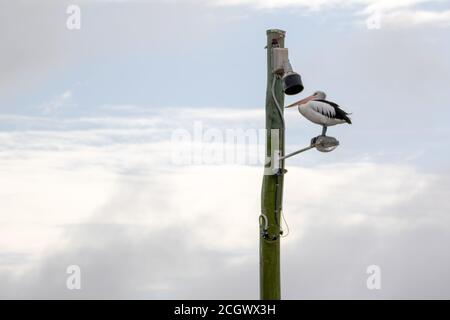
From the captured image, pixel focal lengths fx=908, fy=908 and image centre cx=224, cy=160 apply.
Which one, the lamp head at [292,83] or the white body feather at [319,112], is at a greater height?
the lamp head at [292,83]

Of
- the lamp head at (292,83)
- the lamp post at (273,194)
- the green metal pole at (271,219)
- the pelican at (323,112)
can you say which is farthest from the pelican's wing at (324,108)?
the green metal pole at (271,219)

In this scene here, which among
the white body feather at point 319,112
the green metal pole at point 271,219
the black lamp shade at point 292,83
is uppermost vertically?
the black lamp shade at point 292,83

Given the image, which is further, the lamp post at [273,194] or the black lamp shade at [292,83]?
the lamp post at [273,194]

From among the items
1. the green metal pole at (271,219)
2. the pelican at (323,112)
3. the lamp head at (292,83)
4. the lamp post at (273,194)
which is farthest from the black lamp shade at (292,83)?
the green metal pole at (271,219)

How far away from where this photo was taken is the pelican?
522 inches

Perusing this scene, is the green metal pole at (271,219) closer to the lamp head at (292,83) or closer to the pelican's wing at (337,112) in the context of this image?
the lamp head at (292,83)

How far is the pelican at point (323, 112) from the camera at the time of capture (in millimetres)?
13258

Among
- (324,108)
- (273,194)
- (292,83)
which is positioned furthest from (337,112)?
(273,194)

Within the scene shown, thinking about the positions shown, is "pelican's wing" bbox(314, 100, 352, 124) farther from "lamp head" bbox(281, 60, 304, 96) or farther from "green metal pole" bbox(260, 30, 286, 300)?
"green metal pole" bbox(260, 30, 286, 300)

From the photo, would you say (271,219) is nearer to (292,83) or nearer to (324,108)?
(324,108)

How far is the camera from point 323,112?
43.5ft
